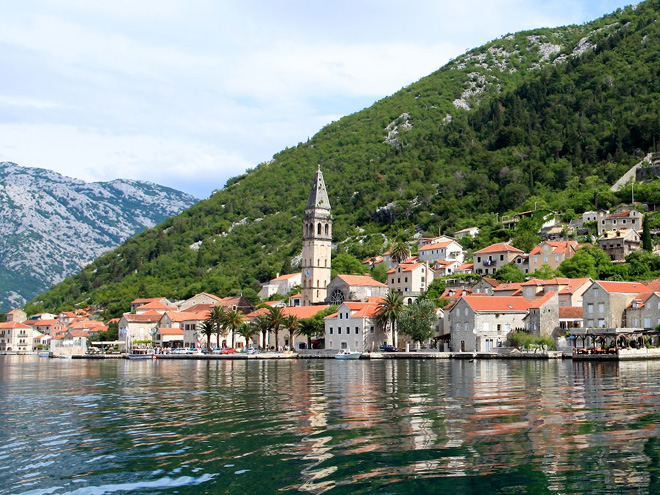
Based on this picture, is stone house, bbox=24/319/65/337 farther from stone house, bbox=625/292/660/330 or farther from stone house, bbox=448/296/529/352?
stone house, bbox=625/292/660/330

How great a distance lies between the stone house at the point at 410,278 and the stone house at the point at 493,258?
7051 millimetres

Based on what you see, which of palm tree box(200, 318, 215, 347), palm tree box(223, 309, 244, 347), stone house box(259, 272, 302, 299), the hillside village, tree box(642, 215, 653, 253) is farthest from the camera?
stone house box(259, 272, 302, 299)

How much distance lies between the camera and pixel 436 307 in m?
89.8

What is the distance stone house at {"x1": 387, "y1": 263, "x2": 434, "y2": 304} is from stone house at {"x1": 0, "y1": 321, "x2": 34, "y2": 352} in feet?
270

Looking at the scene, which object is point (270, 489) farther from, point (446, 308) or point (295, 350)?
point (295, 350)

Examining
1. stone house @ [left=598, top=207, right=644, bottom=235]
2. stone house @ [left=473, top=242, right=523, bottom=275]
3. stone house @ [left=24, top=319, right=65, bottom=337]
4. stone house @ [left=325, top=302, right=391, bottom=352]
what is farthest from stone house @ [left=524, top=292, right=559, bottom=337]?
stone house @ [left=24, top=319, right=65, bottom=337]

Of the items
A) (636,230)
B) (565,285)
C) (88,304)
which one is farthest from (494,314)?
(88,304)

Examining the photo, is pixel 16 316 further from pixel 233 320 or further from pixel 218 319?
pixel 233 320

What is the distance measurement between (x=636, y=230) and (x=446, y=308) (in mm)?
33944

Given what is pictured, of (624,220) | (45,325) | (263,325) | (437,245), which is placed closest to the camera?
(263,325)

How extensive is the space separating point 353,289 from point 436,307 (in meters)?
15.8

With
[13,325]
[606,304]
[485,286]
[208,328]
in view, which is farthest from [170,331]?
[606,304]

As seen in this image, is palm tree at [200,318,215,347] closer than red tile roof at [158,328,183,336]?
Yes

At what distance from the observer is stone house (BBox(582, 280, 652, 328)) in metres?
68.3
